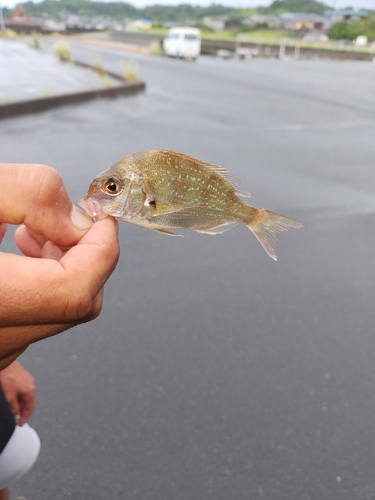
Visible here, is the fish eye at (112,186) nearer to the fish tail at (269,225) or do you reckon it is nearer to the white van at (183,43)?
the fish tail at (269,225)

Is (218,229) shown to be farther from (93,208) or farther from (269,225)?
(93,208)

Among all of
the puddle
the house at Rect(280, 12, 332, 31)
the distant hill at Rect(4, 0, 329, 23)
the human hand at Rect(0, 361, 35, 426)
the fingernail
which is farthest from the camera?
the distant hill at Rect(4, 0, 329, 23)

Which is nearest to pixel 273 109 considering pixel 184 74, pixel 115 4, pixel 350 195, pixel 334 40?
pixel 350 195

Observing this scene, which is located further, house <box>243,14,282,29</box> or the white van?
house <box>243,14,282,29</box>

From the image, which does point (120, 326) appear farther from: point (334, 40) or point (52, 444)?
point (334, 40)

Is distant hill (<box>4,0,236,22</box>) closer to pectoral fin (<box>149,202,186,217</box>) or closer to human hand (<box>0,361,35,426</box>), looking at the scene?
human hand (<box>0,361,35,426</box>)

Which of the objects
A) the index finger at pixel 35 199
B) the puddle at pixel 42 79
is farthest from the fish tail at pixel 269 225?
the puddle at pixel 42 79

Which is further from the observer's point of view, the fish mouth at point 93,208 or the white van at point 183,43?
the white van at point 183,43

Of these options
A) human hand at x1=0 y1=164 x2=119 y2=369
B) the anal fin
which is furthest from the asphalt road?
the anal fin
